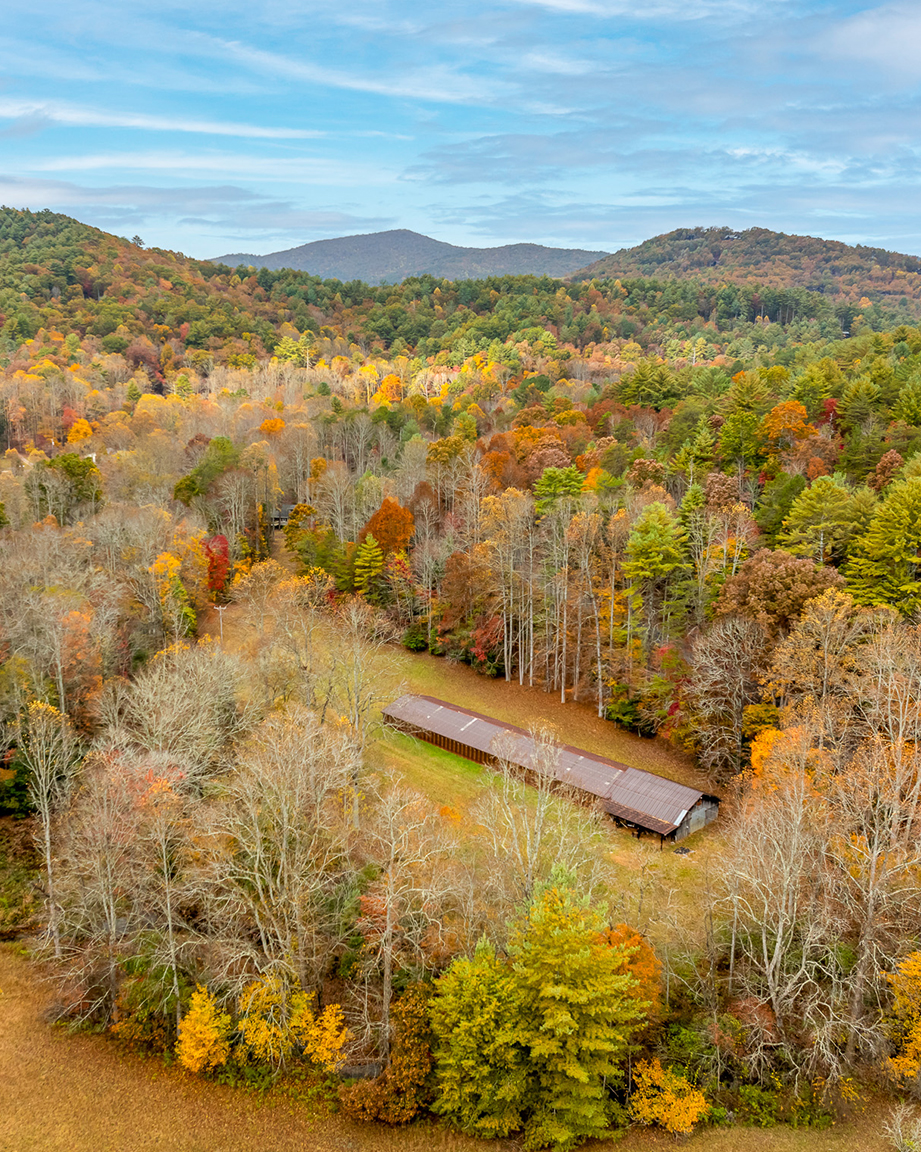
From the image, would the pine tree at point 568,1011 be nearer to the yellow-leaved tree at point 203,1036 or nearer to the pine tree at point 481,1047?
the pine tree at point 481,1047

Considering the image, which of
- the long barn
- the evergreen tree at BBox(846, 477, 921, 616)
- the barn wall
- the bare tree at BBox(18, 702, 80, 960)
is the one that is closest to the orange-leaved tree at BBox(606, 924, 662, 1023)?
the long barn

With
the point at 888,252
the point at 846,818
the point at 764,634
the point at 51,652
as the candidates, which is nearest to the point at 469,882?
the point at 846,818

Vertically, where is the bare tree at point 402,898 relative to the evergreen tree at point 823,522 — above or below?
below

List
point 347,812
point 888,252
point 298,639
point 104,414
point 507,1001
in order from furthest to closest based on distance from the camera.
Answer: point 888,252, point 104,414, point 298,639, point 347,812, point 507,1001

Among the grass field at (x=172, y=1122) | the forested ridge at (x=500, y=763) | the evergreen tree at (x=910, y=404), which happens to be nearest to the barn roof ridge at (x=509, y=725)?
the forested ridge at (x=500, y=763)

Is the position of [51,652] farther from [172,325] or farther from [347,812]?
[172,325]
